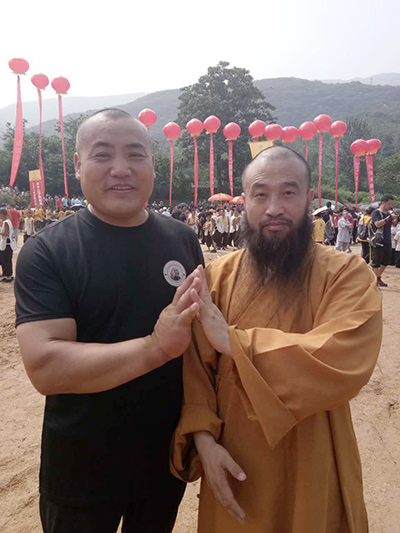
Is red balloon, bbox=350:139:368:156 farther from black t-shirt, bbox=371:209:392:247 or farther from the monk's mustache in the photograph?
the monk's mustache

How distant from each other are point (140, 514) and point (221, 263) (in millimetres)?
1149

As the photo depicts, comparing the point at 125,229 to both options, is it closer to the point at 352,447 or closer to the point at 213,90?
the point at 352,447

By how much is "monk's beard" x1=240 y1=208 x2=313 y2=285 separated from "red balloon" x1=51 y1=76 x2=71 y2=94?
16000 mm

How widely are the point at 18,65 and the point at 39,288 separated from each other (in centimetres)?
1588

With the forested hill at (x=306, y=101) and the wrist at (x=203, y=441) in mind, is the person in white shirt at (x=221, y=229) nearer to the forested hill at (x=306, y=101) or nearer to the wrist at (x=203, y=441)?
the wrist at (x=203, y=441)

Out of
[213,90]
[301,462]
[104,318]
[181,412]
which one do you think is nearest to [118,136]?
[104,318]

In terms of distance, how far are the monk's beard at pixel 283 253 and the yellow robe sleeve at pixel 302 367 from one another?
0.36 m

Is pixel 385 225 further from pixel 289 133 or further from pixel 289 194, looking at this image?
pixel 289 133

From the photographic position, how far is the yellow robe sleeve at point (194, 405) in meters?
1.49

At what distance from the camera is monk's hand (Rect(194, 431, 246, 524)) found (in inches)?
54.9

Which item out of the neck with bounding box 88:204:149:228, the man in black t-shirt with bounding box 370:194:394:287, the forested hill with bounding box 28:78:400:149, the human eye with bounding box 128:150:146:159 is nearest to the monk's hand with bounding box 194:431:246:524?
the neck with bounding box 88:204:149:228

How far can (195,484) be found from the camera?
2803mm

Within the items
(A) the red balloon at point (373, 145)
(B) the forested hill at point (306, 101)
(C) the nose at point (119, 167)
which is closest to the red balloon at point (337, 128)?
(A) the red balloon at point (373, 145)

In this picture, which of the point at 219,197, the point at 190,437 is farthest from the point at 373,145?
the point at 190,437
